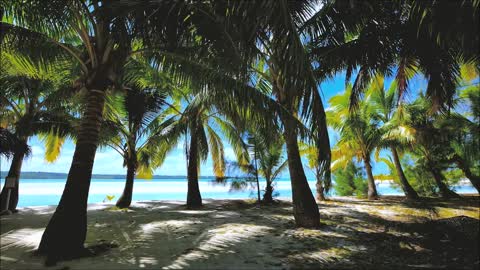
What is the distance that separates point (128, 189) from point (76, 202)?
6731 millimetres

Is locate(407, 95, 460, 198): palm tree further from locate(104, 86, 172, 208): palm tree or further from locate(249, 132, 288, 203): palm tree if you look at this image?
locate(104, 86, 172, 208): palm tree

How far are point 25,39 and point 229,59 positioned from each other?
3.73 m

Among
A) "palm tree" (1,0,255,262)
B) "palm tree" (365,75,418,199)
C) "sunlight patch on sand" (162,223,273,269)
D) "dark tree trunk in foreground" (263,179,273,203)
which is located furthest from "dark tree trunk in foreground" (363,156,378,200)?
"palm tree" (1,0,255,262)

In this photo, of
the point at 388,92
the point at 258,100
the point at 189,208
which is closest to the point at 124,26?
the point at 258,100

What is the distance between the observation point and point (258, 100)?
16.8ft

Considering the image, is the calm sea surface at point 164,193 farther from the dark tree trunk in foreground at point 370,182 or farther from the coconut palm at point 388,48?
the coconut palm at point 388,48

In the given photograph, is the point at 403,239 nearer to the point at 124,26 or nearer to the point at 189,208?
the point at 124,26

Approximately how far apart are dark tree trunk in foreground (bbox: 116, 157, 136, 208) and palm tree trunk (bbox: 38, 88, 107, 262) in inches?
251

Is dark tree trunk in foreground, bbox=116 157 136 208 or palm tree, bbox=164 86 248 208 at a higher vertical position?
palm tree, bbox=164 86 248 208

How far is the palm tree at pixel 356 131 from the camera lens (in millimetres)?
14034

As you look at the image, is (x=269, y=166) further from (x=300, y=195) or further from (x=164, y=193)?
(x=164, y=193)

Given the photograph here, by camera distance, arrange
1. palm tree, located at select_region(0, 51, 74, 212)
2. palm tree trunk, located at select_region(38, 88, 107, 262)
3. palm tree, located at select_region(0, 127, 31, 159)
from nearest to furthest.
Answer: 1. palm tree trunk, located at select_region(38, 88, 107, 262)
2. palm tree, located at select_region(0, 127, 31, 159)
3. palm tree, located at select_region(0, 51, 74, 212)

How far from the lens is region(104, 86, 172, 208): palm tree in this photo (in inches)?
409

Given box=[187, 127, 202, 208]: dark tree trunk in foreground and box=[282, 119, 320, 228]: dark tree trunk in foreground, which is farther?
box=[187, 127, 202, 208]: dark tree trunk in foreground
